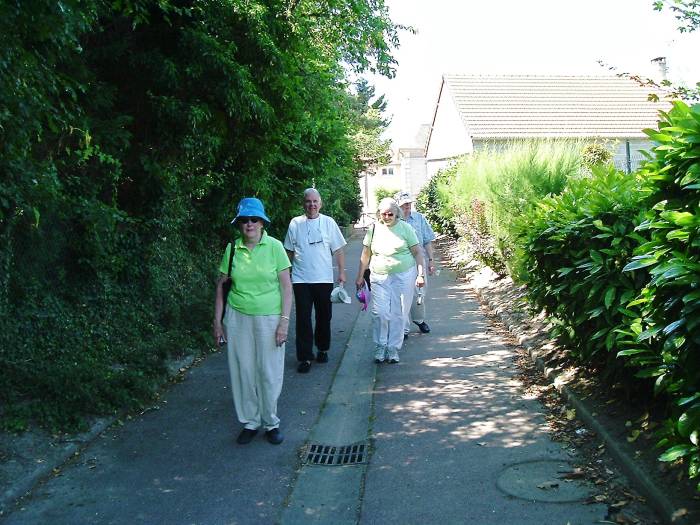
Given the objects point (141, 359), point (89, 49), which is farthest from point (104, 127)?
point (141, 359)

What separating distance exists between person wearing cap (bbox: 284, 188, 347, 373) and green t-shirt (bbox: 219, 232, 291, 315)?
2157 mm

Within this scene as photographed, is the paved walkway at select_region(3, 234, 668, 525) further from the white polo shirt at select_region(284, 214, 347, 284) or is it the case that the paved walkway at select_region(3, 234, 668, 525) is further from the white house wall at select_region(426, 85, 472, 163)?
the white house wall at select_region(426, 85, 472, 163)

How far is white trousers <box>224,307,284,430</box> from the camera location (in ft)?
18.3

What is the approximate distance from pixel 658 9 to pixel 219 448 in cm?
871

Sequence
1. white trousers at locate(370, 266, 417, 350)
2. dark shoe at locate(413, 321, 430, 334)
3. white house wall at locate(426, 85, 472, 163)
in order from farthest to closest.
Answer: white house wall at locate(426, 85, 472, 163)
dark shoe at locate(413, 321, 430, 334)
white trousers at locate(370, 266, 417, 350)

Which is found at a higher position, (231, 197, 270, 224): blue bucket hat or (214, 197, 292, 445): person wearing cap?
(231, 197, 270, 224): blue bucket hat

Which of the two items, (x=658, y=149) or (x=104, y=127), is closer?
(x=658, y=149)

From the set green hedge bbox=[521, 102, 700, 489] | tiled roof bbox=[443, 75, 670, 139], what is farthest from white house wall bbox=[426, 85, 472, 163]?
green hedge bbox=[521, 102, 700, 489]

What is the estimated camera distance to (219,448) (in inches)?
219

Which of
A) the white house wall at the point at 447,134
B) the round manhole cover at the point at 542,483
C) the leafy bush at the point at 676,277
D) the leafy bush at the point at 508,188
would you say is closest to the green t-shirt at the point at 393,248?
the leafy bush at the point at 508,188

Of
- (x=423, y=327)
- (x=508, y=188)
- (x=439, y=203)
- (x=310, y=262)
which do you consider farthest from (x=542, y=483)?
(x=439, y=203)

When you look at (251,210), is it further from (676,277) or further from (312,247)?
(676,277)

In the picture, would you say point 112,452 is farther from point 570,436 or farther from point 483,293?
point 483,293

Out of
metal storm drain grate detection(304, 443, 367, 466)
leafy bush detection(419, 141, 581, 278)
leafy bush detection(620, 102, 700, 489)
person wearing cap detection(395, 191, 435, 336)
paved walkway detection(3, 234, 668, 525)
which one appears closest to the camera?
leafy bush detection(620, 102, 700, 489)
